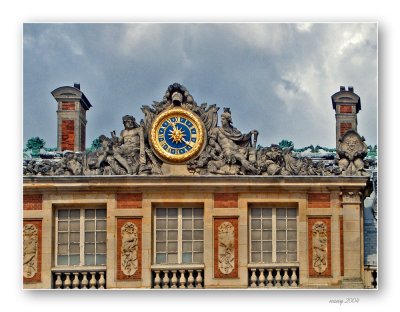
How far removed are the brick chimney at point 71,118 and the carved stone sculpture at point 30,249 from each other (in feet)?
5.19

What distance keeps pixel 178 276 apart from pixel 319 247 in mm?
2267

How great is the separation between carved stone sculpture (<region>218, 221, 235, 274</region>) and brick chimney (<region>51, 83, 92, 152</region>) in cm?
276

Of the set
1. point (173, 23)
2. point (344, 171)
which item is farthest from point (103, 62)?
point (344, 171)

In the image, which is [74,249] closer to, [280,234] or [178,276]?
[178,276]

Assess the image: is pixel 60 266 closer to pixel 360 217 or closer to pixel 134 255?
pixel 134 255

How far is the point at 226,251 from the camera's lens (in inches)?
1649

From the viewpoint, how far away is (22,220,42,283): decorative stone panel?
41.8m

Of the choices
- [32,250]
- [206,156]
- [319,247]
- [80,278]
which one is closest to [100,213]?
[80,278]

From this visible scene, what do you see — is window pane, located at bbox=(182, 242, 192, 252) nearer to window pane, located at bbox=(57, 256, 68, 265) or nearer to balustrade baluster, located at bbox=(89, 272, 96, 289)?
balustrade baluster, located at bbox=(89, 272, 96, 289)

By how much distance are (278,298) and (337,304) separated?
0.92 meters

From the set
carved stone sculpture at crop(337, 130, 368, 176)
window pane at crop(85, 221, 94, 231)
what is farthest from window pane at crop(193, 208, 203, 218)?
carved stone sculpture at crop(337, 130, 368, 176)

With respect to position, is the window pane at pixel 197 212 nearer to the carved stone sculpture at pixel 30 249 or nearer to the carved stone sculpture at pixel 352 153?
the carved stone sculpture at pixel 352 153

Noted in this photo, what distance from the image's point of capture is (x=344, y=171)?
4209cm

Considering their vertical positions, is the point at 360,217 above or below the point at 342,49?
below
